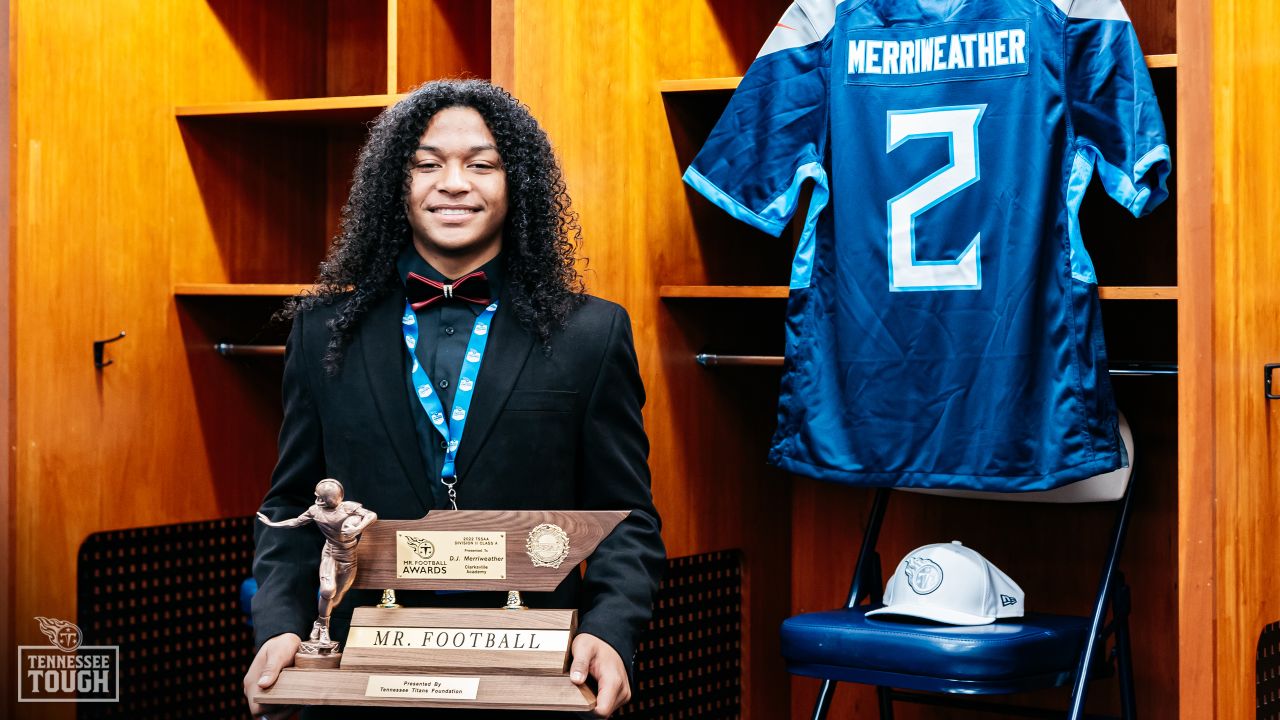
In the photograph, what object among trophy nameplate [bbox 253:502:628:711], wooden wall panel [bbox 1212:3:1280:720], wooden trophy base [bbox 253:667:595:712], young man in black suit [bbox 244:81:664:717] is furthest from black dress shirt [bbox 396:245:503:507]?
wooden wall panel [bbox 1212:3:1280:720]

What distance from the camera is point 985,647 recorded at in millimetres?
2408

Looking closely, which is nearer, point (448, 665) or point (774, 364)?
point (448, 665)

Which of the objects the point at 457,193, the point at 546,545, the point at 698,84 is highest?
the point at 698,84

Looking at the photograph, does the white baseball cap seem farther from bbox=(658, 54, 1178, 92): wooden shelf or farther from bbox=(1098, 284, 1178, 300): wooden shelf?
bbox=(658, 54, 1178, 92): wooden shelf

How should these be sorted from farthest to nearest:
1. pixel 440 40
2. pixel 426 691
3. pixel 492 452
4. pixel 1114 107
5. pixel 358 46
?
pixel 358 46
pixel 440 40
pixel 1114 107
pixel 492 452
pixel 426 691

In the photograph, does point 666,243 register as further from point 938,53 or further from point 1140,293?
point 1140,293

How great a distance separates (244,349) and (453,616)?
1.74 meters

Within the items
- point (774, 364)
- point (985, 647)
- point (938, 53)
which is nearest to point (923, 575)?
point (985, 647)

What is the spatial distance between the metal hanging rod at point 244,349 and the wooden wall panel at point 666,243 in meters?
0.87

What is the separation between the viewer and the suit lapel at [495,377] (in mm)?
1772

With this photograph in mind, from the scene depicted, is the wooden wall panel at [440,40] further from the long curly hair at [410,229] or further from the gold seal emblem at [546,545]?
the gold seal emblem at [546,545]

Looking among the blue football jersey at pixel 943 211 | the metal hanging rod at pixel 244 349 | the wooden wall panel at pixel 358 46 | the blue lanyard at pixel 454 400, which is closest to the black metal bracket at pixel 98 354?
the metal hanging rod at pixel 244 349

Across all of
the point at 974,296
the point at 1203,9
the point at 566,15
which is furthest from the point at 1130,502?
the point at 566,15

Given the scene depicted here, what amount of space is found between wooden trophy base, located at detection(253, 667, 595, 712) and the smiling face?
53 cm
